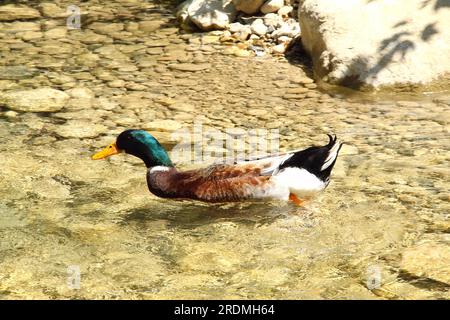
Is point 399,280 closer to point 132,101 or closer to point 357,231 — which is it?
point 357,231

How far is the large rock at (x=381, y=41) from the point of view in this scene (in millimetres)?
8250

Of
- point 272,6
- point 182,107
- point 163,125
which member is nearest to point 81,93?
point 182,107

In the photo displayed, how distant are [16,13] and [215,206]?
19.8 feet

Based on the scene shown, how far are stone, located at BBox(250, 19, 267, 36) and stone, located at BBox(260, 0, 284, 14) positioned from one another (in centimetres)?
20

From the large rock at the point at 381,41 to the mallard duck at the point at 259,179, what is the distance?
2713 millimetres

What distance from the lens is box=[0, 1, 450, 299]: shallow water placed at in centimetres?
505

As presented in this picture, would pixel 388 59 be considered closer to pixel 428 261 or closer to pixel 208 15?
pixel 208 15

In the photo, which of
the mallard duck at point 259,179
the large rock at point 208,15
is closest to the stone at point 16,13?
the large rock at point 208,15

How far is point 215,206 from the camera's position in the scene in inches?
237

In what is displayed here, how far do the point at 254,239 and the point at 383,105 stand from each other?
290cm

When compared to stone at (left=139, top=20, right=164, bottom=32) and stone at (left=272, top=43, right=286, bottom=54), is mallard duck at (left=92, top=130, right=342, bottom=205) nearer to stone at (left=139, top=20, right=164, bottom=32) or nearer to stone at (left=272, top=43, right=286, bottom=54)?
stone at (left=272, top=43, right=286, bottom=54)

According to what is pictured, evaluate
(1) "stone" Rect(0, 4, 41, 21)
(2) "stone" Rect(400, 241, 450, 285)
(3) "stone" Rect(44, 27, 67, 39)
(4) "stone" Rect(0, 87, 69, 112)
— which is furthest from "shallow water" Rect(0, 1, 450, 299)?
(1) "stone" Rect(0, 4, 41, 21)

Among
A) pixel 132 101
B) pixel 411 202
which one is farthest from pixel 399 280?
pixel 132 101

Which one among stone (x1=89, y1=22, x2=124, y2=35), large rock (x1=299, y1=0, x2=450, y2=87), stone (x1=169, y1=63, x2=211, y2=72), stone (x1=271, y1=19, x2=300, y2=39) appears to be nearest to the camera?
large rock (x1=299, y1=0, x2=450, y2=87)
